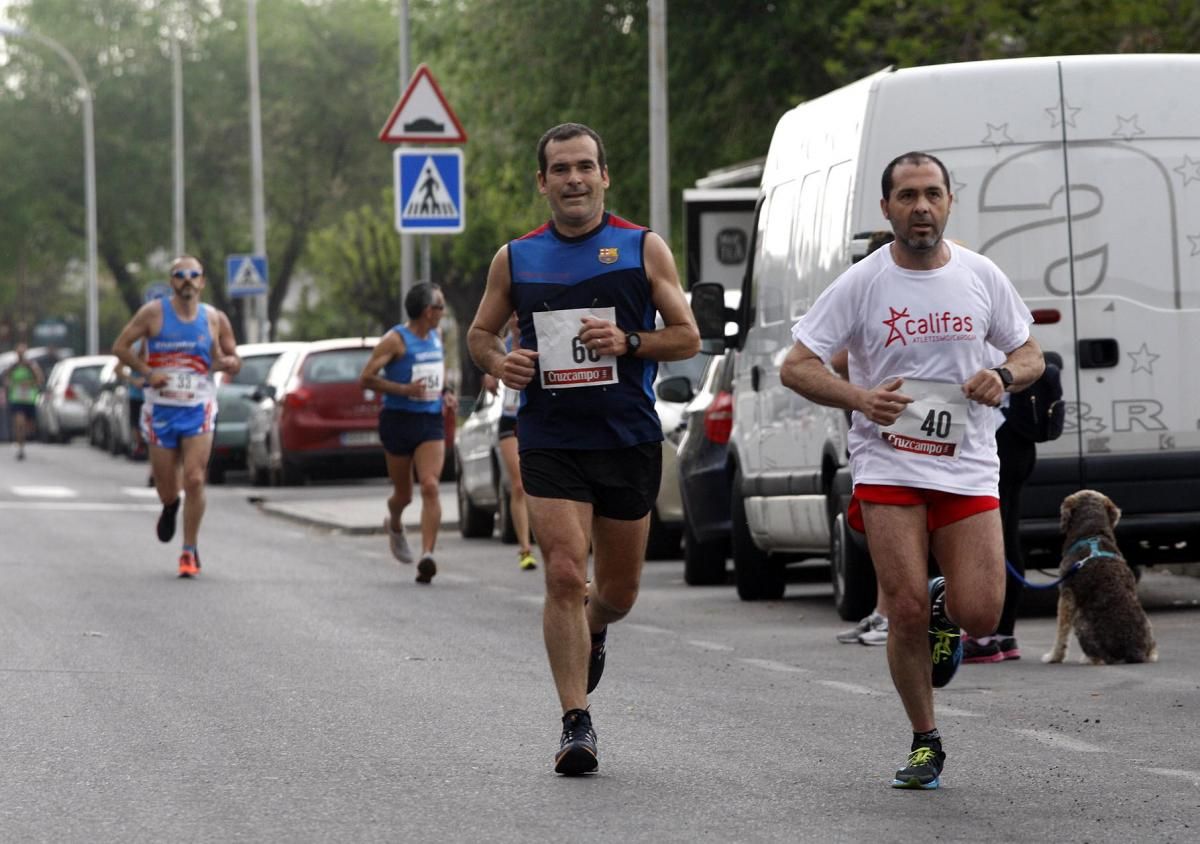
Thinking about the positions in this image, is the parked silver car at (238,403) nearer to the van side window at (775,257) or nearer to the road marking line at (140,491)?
the road marking line at (140,491)

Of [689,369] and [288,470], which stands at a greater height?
[689,369]

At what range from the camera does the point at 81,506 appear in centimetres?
2689

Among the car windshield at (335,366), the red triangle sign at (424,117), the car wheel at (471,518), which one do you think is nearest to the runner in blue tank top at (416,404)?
the car wheel at (471,518)

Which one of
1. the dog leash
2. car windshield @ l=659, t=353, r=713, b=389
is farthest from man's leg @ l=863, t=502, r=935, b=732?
car windshield @ l=659, t=353, r=713, b=389

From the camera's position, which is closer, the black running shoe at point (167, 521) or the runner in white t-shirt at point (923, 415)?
the runner in white t-shirt at point (923, 415)

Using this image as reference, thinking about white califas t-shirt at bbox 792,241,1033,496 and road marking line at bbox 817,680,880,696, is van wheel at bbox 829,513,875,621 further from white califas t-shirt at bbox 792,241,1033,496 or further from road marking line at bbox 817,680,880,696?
white califas t-shirt at bbox 792,241,1033,496

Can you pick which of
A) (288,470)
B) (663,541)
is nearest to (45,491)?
(288,470)

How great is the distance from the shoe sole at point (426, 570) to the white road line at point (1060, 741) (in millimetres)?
7858

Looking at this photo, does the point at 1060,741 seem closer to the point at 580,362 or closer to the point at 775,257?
the point at 580,362

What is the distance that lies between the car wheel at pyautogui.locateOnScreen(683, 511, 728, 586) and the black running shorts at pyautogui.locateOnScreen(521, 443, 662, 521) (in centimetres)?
812

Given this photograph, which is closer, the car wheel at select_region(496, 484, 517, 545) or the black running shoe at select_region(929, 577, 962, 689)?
the black running shoe at select_region(929, 577, 962, 689)

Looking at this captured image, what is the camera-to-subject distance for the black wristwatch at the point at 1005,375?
739 centimetres

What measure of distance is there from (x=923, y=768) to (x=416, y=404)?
941 cm

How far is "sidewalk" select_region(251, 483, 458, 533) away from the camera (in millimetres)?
22719
